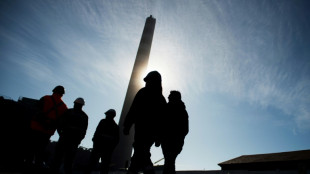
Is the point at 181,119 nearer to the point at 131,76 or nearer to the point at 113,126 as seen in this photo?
the point at 113,126

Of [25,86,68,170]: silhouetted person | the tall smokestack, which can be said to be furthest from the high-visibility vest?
the tall smokestack

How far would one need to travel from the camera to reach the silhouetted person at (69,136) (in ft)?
11.1

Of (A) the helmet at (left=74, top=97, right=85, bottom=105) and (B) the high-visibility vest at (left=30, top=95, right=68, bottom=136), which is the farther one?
(A) the helmet at (left=74, top=97, right=85, bottom=105)

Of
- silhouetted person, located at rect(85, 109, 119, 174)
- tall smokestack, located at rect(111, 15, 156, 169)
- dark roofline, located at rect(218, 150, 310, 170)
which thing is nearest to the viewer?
silhouetted person, located at rect(85, 109, 119, 174)

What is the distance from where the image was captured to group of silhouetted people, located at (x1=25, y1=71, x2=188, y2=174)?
2086 mm

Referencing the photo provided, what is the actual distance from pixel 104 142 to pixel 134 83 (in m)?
21.2

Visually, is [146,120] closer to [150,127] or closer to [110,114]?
[150,127]

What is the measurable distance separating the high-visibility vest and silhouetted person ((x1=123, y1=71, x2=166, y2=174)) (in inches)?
77.2

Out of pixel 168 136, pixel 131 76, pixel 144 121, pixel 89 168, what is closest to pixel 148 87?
pixel 144 121

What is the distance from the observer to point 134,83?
84.0 ft

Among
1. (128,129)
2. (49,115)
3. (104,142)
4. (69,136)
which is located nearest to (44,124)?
(49,115)

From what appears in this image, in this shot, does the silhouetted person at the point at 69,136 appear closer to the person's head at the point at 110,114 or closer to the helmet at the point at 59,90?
the helmet at the point at 59,90

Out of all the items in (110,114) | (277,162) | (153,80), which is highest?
(110,114)

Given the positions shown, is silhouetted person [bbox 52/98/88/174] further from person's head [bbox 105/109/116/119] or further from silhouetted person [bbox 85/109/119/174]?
person's head [bbox 105/109/116/119]
